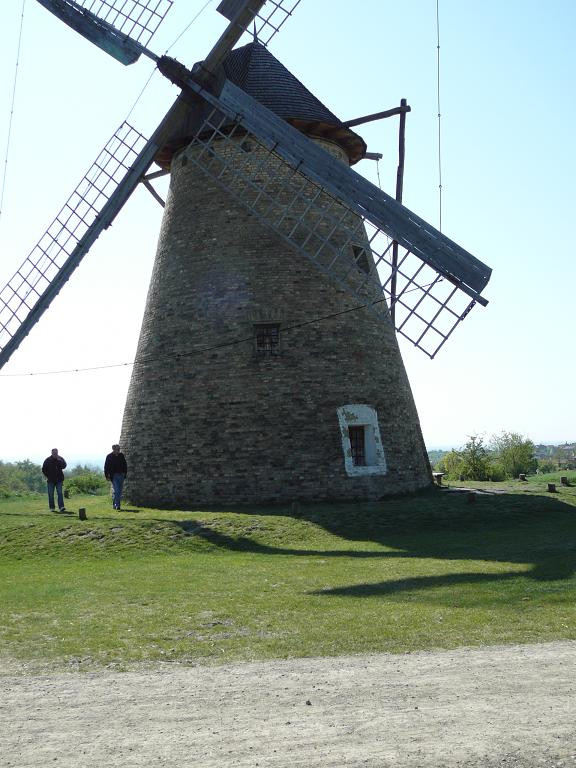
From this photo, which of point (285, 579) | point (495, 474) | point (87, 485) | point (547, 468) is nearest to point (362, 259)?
point (285, 579)

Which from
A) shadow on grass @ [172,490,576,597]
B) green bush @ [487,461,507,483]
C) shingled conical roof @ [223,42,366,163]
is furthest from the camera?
green bush @ [487,461,507,483]

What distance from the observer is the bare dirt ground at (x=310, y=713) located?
14.0ft

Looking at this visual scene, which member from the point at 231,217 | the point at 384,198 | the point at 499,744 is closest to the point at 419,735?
the point at 499,744

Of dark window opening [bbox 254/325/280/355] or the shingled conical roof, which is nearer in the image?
dark window opening [bbox 254/325/280/355]

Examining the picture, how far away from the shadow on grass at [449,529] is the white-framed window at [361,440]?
0.91 meters

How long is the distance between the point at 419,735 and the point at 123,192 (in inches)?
589

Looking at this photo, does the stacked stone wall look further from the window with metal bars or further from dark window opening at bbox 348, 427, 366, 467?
dark window opening at bbox 348, 427, 366, 467

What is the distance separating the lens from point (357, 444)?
1631 centimetres

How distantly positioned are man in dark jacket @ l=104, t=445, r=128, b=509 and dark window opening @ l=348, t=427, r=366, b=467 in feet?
16.6

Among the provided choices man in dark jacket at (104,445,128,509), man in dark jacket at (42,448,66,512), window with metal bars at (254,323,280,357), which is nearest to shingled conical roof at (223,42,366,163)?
window with metal bars at (254,323,280,357)

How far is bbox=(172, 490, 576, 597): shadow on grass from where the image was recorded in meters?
11.0

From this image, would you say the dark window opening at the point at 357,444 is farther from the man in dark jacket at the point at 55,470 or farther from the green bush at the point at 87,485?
the green bush at the point at 87,485

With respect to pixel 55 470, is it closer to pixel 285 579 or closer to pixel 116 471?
pixel 116 471

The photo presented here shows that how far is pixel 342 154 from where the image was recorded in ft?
59.0
